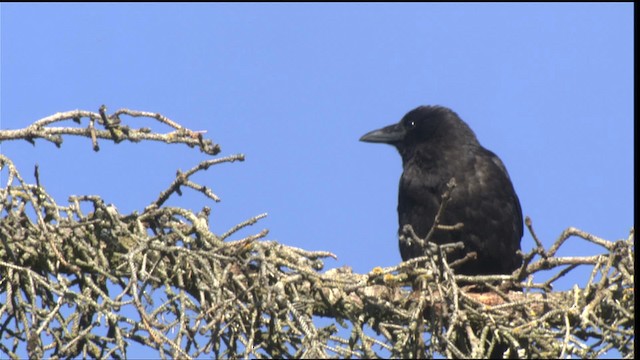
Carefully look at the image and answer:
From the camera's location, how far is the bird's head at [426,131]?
6684 mm

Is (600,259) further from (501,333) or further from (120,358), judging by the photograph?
(120,358)

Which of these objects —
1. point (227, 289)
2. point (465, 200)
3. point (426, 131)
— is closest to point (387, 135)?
point (426, 131)

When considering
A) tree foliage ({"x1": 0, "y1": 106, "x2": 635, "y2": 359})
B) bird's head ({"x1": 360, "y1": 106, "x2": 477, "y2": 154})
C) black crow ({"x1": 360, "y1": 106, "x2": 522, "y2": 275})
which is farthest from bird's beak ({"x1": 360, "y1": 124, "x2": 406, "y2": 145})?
tree foliage ({"x1": 0, "y1": 106, "x2": 635, "y2": 359})

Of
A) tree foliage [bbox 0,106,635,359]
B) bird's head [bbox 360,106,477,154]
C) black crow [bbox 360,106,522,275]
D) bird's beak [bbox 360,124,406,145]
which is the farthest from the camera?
bird's beak [bbox 360,124,406,145]

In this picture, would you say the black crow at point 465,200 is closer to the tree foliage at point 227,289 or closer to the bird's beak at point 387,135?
the bird's beak at point 387,135

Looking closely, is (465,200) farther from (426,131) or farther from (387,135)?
(387,135)

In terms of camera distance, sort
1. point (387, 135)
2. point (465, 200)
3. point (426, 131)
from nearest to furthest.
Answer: point (465, 200) < point (426, 131) < point (387, 135)

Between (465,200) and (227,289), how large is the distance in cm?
293

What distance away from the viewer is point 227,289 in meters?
3.43

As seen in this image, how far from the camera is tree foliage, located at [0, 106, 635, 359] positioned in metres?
3.32

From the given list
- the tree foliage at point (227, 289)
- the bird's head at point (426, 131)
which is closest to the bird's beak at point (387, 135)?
the bird's head at point (426, 131)

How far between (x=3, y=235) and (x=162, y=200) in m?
0.56

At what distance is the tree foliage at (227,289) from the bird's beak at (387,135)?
307cm

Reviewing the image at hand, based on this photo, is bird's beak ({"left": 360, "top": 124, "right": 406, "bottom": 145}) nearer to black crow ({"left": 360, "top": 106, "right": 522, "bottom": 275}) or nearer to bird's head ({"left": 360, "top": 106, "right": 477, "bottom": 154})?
bird's head ({"left": 360, "top": 106, "right": 477, "bottom": 154})
